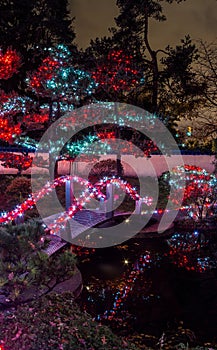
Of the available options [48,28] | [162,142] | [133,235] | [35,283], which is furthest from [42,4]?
[35,283]

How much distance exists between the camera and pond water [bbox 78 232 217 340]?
624 cm

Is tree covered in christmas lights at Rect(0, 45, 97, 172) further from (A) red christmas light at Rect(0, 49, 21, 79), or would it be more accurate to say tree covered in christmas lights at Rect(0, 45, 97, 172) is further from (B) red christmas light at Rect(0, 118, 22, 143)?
(A) red christmas light at Rect(0, 49, 21, 79)

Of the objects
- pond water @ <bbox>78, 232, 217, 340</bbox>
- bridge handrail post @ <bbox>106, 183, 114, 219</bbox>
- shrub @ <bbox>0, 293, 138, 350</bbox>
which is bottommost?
pond water @ <bbox>78, 232, 217, 340</bbox>

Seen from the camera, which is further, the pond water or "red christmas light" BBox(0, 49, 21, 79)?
"red christmas light" BBox(0, 49, 21, 79)

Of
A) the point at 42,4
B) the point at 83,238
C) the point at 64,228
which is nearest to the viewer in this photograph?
the point at 64,228

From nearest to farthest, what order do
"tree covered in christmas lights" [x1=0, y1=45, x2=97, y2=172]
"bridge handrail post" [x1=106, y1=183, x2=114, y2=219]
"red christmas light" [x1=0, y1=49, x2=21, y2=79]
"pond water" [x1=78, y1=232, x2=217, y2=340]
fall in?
1. "pond water" [x1=78, y1=232, x2=217, y2=340]
2. "bridge handrail post" [x1=106, y1=183, x2=114, y2=219]
3. "red christmas light" [x1=0, y1=49, x2=21, y2=79]
4. "tree covered in christmas lights" [x1=0, y1=45, x2=97, y2=172]

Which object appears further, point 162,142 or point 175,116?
point 175,116

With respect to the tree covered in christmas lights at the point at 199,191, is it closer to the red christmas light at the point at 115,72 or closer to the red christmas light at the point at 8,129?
the red christmas light at the point at 115,72

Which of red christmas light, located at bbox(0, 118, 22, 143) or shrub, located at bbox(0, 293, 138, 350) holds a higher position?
red christmas light, located at bbox(0, 118, 22, 143)

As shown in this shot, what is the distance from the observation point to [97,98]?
47.9ft

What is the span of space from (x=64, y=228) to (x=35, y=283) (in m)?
4.31

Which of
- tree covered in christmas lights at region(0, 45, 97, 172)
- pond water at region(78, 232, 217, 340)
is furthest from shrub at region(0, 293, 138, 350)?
tree covered in christmas lights at region(0, 45, 97, 172)

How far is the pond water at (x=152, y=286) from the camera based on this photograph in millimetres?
6242

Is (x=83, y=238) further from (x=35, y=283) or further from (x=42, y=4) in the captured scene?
(x=42, y=4)
